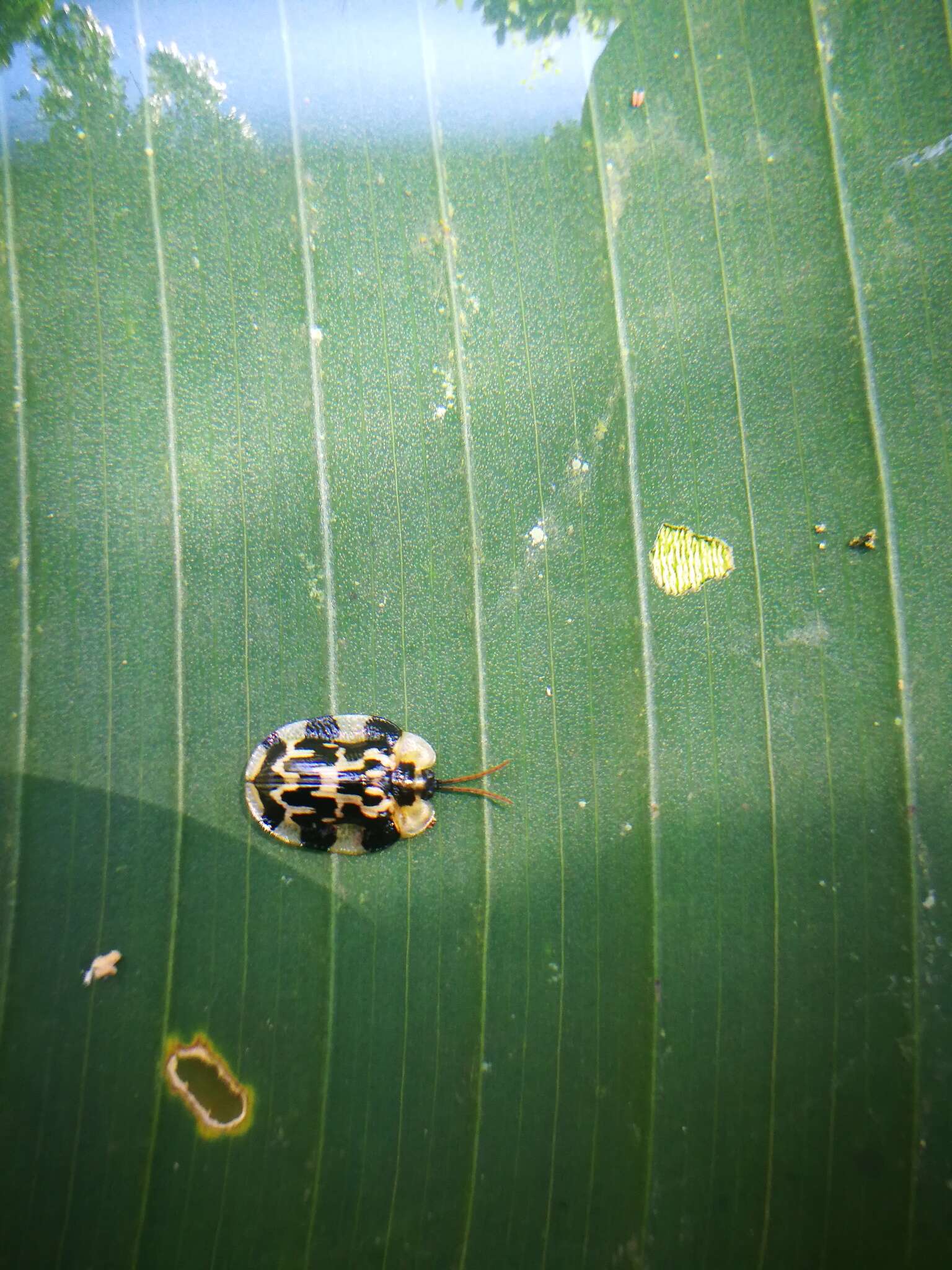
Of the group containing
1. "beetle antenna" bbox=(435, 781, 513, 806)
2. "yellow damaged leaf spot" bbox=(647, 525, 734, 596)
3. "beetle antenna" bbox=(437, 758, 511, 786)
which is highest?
"yellow damaged leaf spot" bbox=(647, 525, 734, 596)

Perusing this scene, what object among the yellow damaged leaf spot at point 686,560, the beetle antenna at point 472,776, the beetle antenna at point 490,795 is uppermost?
the yellow damaged leaf spot at point 686,560

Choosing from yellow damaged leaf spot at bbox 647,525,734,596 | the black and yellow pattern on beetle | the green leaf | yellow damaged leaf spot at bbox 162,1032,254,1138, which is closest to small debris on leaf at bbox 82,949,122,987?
the green leaf

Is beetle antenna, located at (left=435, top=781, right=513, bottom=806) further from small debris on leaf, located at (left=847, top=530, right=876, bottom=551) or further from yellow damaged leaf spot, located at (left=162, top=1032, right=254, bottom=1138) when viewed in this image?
small debris on leaf, located at (left=847, top=530, right=876, bottom=551)

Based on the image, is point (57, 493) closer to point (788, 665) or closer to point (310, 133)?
point (310, 133)

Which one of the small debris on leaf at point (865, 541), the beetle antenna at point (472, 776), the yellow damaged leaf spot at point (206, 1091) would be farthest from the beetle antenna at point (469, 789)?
the small debris on leaf at point (865, 541)

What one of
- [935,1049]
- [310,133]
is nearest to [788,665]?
[935,1049]

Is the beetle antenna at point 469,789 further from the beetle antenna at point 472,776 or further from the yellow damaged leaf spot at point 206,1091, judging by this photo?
the yellow damaged leaf spot at point 206,1091
